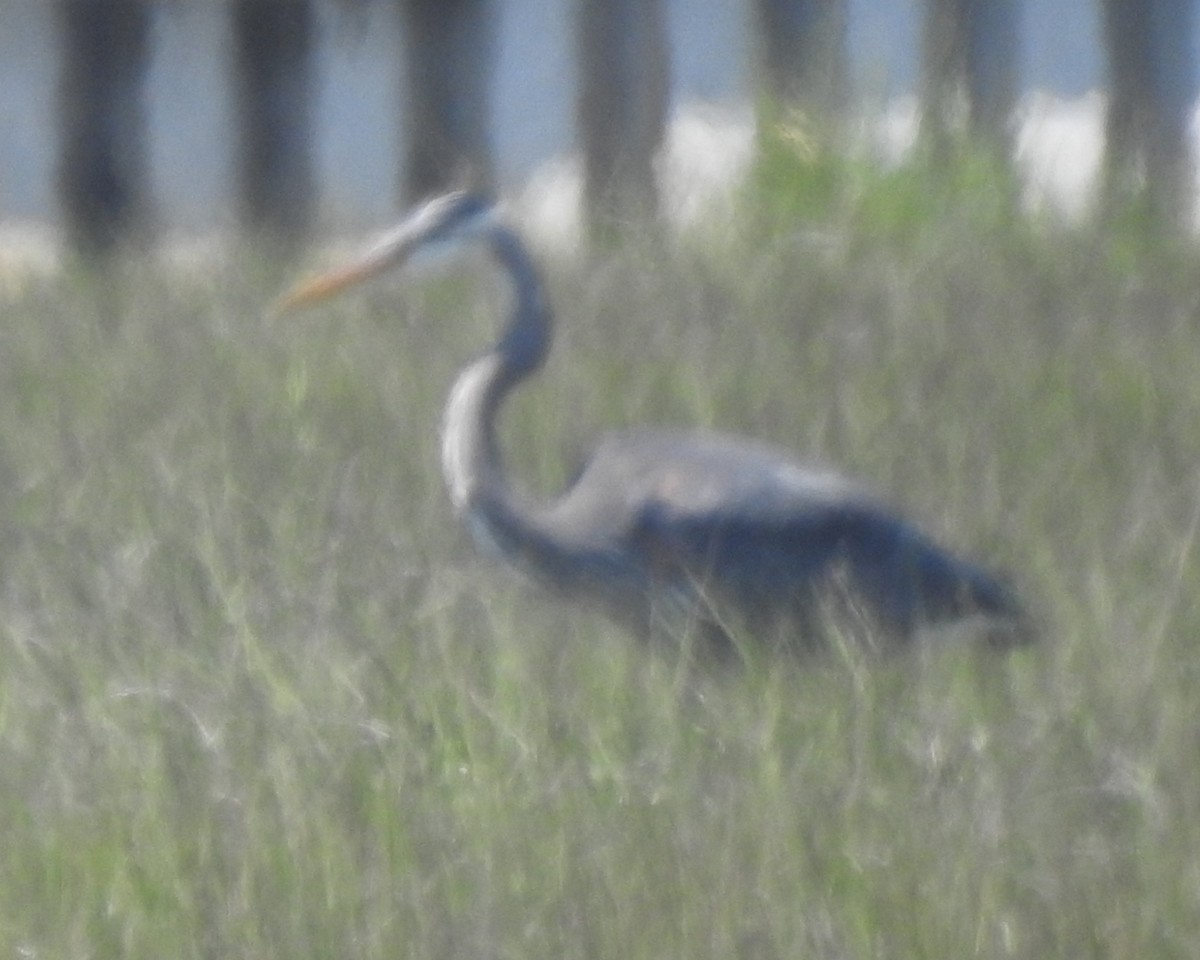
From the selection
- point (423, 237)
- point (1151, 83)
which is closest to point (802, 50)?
point (1151, 83)

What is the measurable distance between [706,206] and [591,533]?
290 cm

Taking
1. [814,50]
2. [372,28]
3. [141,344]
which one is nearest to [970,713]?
[141,344]

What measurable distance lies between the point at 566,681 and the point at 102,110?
5.38 m

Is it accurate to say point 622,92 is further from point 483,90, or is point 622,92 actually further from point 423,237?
point 423,237

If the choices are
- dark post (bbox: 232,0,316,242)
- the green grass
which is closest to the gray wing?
the green grass

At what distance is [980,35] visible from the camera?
26.7 ft

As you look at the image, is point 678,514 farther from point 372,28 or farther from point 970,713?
point 372,28

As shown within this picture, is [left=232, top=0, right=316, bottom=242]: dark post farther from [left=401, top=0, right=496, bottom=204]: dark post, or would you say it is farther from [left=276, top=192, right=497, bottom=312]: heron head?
[left=276, top=192, right=497, bottom=312]: heron head

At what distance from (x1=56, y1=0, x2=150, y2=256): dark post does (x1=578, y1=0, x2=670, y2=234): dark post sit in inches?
57.3

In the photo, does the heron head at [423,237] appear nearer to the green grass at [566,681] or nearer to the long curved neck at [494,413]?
the long curved neck at [494,413]

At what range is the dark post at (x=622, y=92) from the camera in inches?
321

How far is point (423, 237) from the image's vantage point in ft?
17.0

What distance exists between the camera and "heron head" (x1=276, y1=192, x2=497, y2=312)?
5.11m

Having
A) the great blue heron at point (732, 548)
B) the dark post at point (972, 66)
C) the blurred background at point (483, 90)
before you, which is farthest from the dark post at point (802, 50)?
the great blue heron at point (732, 548)
